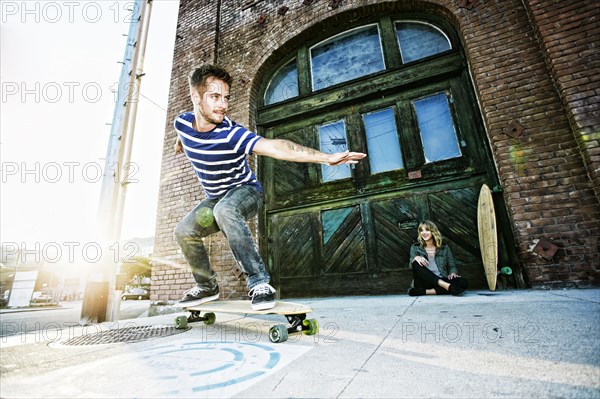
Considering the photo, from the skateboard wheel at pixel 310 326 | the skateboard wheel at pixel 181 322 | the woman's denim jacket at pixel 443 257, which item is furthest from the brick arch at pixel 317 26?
the skateboard wheel at pixel 310 326

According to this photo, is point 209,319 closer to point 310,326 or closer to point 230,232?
point 230,232

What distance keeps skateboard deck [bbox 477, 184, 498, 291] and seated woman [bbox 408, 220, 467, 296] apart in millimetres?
345

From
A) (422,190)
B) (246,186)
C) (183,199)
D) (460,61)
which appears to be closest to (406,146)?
(422,190)

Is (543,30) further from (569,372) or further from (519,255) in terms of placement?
(569,372)

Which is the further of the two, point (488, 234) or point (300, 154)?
point (488, 234)

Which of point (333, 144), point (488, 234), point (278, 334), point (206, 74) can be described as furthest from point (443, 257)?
point (206, 74)

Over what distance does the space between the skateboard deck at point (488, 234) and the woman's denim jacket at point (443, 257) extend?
34cm

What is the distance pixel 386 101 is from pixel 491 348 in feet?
13.0

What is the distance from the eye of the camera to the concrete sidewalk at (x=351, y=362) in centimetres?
84

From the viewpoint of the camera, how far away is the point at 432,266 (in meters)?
3.50

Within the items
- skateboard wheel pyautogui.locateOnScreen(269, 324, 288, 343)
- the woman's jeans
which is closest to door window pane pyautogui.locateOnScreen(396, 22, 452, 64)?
the woman's jeans

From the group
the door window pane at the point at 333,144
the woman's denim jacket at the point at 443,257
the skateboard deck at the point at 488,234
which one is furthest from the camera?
the door window pane at the point at 333,144

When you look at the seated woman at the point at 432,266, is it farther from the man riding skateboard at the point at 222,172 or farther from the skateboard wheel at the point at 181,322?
the skateboard wheel at the point at 181,322

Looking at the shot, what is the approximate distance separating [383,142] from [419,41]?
5.84 ft
